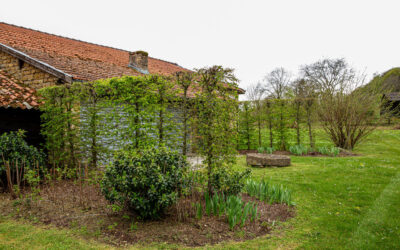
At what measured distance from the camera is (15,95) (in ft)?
27.1

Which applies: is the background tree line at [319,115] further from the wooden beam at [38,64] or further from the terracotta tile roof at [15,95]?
the terracotta tile roof at [15,95]

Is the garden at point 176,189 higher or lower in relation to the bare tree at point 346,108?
lower

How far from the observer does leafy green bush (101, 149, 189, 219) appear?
12.7 ft

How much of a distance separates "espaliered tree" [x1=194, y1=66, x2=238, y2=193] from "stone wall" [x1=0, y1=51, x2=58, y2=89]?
656cm

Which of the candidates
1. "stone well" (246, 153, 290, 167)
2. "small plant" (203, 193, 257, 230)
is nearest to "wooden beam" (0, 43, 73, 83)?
"small plant" (203, 193, 257, 230)

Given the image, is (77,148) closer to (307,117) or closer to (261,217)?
(261,217)

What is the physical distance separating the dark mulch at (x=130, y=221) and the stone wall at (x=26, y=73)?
5.04 m

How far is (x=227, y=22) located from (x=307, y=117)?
6508mm

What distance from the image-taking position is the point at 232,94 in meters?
4.99

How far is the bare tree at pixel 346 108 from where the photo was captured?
1256 centimetres

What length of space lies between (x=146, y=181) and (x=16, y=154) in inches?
162

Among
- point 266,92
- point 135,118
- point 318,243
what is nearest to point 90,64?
point 135,118

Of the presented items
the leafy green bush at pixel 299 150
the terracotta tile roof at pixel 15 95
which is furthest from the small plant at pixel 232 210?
the leafy green bush at pixel 299 150

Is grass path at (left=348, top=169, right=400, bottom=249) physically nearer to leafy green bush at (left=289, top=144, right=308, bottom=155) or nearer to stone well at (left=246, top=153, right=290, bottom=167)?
stone well at (left=246, top=153, right=290, bottom=167)
